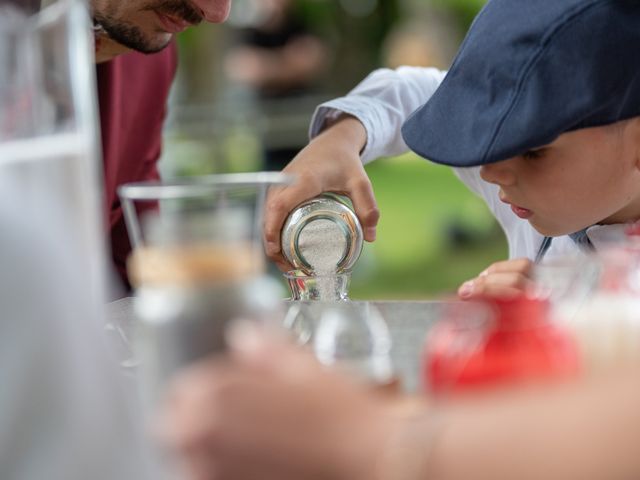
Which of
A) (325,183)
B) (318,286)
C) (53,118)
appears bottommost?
(318,286)

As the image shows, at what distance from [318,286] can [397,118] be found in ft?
1.33

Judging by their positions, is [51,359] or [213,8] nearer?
[51,359]

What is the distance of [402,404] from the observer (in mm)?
678

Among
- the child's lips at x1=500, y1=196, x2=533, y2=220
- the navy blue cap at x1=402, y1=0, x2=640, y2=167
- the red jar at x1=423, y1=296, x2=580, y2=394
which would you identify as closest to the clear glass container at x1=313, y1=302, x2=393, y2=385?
the red jar at x1=423, y1=296, x2=580, y2=394

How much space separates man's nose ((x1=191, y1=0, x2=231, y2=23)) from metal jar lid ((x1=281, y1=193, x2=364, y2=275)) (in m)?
0.36

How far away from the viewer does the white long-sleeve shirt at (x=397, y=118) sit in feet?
4.78

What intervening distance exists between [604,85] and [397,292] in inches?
136

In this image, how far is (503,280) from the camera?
0.97 m

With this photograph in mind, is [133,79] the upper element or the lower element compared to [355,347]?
upper

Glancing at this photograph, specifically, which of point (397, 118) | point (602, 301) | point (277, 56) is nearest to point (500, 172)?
point (397, 118)

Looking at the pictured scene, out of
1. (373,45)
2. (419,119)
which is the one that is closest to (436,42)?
(373,45)

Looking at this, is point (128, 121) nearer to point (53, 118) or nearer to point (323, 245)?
point (323, 245)

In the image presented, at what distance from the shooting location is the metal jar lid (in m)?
1.20

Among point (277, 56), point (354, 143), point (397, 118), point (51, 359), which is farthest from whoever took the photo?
point (277, 56)
